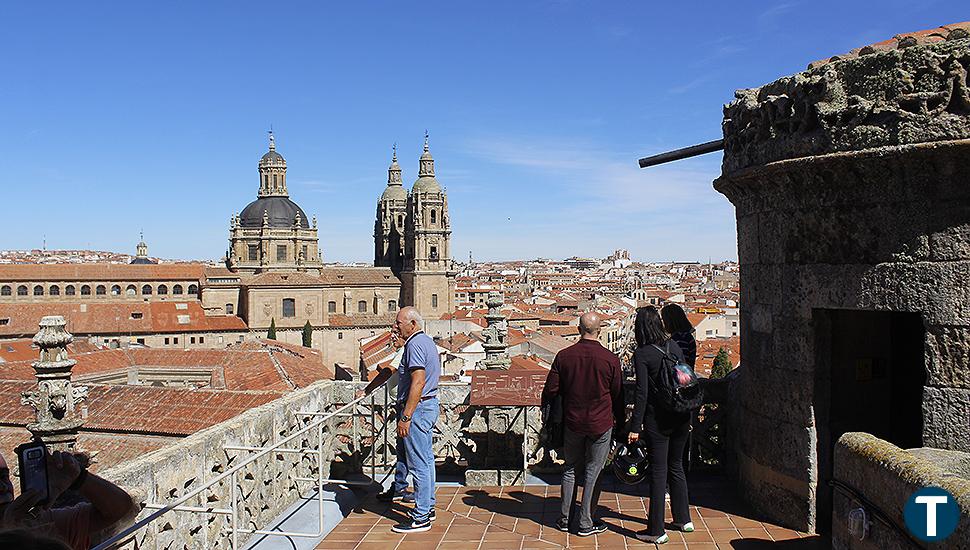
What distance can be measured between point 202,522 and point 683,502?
305 centimetres

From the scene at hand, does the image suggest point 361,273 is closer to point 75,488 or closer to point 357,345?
point 357,345

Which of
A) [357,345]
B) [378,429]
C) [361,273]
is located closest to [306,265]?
[361,273]

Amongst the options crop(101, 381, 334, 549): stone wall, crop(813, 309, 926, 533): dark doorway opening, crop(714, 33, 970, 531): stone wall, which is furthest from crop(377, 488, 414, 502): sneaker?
crop(813, 309, 926, 533): dark doorway opening

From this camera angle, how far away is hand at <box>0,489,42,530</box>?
2309 millimetres

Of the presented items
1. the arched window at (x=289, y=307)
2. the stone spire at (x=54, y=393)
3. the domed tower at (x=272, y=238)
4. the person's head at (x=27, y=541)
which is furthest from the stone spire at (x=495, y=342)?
the domed tower at (x=272, y=238)

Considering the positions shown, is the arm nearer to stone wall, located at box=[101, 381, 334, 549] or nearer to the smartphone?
stone wall, located at box=[101, 381, 334, 549]

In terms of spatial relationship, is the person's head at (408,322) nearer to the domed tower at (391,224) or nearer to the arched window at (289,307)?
Result: the arched window at (289,307)

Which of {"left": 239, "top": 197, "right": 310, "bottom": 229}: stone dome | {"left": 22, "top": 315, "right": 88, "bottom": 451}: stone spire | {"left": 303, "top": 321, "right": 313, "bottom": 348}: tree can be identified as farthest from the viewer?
{"left": 239, "top": 197, "right": 310, "bottom": 229}: stone dome

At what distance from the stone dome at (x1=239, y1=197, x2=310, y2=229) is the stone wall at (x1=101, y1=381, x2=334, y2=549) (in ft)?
251

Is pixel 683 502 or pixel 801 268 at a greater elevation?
pixel 801 268

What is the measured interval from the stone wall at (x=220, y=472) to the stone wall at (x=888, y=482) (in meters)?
3.42

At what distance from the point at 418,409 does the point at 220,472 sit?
135 cm

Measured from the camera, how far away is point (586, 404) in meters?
5.03

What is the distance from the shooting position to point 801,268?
4977 millimetres
